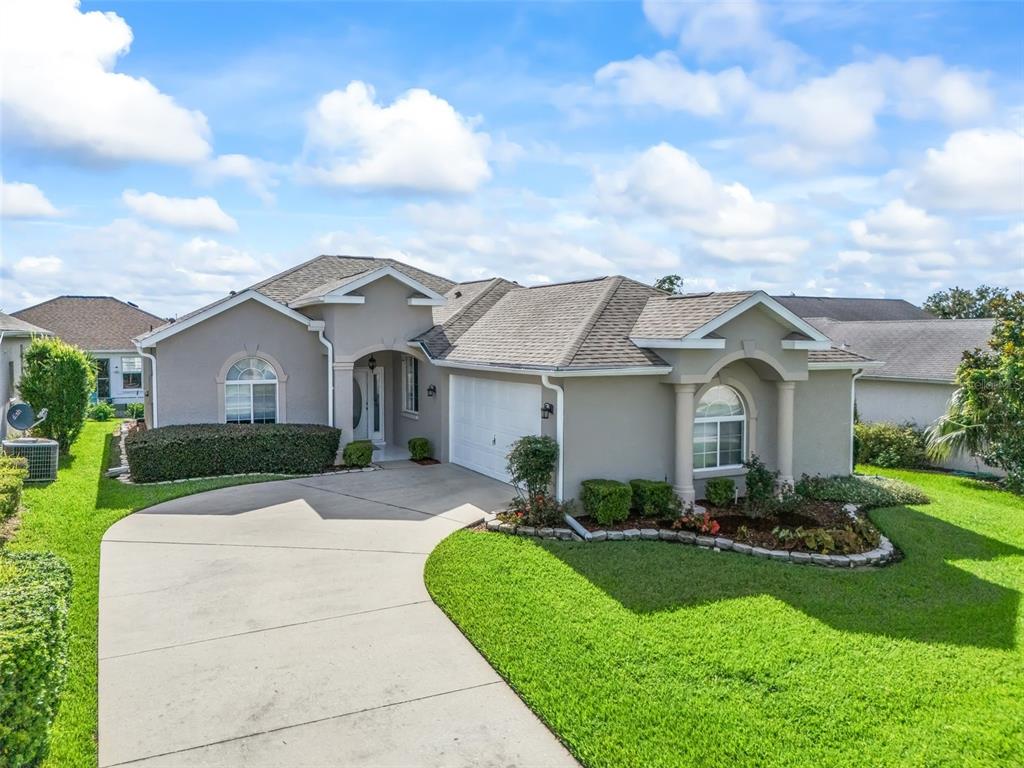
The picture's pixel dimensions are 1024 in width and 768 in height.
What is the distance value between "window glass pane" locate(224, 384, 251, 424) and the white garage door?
554 centimetres

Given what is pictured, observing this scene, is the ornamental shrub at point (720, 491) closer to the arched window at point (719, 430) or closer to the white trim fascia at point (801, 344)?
the arched window at point (719, 430)

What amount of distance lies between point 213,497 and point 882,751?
41.8 feet

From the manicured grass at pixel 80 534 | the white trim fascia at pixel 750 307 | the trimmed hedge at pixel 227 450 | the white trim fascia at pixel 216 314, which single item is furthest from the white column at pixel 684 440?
the white trim fascia at pixel 216 314

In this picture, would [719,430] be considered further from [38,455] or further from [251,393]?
[38,455]

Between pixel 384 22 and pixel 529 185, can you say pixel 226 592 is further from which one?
pixel 529 185

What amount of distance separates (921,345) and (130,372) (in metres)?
35.9

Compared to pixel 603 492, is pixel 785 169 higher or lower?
higher

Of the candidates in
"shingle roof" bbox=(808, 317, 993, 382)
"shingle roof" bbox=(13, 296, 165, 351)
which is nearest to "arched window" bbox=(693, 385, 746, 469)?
"shingle roof" bbox=(808, 317, 993, 382)

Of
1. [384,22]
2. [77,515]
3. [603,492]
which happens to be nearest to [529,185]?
[384,22]

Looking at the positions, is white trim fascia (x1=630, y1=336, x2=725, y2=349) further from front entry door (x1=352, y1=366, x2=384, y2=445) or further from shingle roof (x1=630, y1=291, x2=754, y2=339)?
front entry door (x1=352, y1=366, x2=384, y2=445)

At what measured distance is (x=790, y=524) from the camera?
1270cm

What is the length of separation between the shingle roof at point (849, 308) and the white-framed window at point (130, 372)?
3642cm

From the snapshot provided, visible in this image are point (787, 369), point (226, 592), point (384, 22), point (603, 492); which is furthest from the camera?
point (787, 369)

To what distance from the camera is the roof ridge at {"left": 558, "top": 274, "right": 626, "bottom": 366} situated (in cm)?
A: 1288
